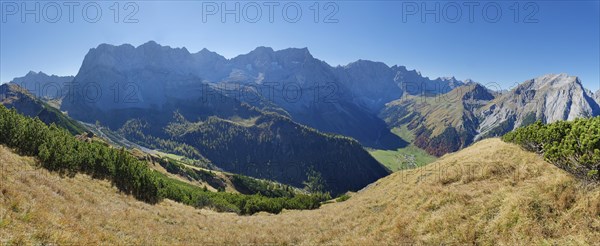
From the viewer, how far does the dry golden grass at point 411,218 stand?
14031 millimetres

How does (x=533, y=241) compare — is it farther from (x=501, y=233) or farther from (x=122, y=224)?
(x=122, y=224)

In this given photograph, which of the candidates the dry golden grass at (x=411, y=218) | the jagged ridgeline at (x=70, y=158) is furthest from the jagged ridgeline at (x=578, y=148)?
the jagged ridgeline at (x=70, y=158)

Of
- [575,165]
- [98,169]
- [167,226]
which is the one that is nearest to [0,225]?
[167,226]

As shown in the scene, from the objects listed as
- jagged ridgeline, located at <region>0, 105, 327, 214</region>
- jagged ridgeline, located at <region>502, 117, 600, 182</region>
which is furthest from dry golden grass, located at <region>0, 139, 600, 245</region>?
jagged ridgeline, located at <region>0, 105, 327, 214</region>

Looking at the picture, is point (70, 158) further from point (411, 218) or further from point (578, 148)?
point (578, 148)

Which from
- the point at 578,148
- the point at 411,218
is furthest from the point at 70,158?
the point at 578,148

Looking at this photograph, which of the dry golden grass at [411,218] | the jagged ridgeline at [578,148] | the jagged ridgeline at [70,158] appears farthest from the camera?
the jagged ridgeline at [70,158]

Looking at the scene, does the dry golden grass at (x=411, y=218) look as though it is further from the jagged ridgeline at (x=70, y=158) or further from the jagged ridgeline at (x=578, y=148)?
the jagged ridgeline at (x=70, y=158)

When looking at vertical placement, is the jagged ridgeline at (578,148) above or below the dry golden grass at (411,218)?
above

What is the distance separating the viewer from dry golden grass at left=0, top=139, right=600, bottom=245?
46.0ft

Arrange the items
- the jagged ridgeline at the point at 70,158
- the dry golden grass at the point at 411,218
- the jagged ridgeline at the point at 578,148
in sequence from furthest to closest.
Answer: the jagged ridgeline at the point at 70,158 < the jagged ridgeline at the point at 578,148 < the dry golden grass at the point at 411,218

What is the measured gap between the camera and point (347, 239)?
21469 millimetres

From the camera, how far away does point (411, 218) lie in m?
20.2

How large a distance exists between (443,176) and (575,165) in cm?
1177
